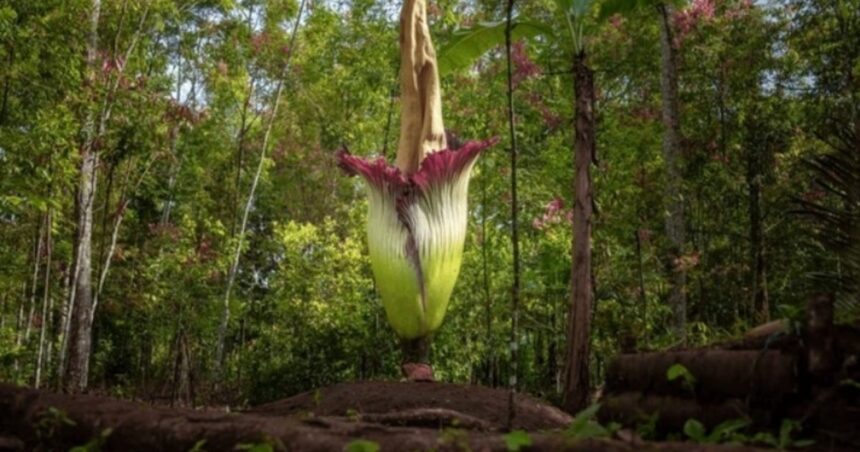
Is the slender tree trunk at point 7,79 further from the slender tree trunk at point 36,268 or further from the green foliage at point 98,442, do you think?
the green foliage at point 98,442

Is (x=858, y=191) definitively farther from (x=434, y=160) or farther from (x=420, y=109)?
(x=420, y=109)

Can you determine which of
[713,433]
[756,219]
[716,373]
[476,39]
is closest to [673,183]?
[756,219]

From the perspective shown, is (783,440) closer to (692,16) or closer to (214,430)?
(214,430)

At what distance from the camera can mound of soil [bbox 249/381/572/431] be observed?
190 inches

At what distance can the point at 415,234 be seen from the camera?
6000 millimetres

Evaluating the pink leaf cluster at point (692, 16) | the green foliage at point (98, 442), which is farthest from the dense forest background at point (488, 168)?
the green foliage at point (98, 442)

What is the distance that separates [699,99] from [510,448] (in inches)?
355

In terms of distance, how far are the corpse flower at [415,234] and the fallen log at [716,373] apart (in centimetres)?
287

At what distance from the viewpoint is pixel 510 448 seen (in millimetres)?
1885

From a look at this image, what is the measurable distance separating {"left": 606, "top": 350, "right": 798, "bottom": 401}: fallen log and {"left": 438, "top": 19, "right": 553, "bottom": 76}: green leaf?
11.2 ft

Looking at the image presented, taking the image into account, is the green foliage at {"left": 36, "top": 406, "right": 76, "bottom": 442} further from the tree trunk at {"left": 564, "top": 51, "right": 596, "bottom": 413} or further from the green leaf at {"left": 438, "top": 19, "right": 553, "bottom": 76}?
the green leaf at {"left": 438, "top": 19, "right": 553, "bottom": 76}

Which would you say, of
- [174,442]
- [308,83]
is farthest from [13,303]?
[174,442]

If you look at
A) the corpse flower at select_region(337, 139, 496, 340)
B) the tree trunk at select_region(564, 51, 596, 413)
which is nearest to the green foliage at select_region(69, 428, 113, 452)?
the tree trunk at select_region(564, 51, 596, 413)

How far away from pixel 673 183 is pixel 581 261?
3.37 meters
